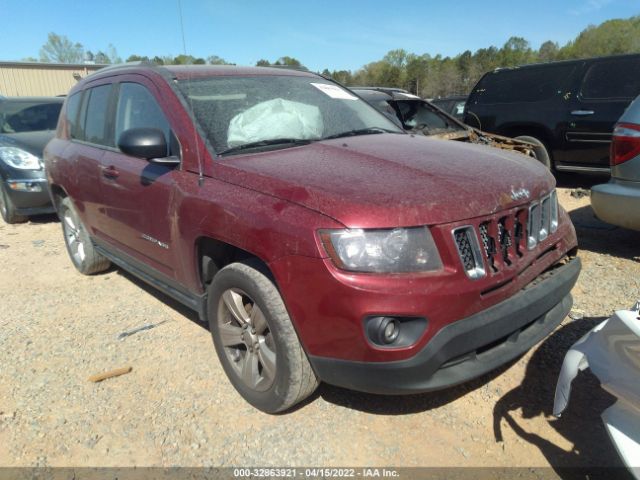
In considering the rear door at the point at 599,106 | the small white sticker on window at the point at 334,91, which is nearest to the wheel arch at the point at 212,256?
the small white sticker on window at the point at 334,91

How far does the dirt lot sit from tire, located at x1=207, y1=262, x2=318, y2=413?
0.60 ft

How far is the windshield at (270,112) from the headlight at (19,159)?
471cm

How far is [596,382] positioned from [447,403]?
2.81 ft

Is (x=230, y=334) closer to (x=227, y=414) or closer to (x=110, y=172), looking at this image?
(x=227, y=414)

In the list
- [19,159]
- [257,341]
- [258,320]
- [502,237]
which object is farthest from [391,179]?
[19,159]

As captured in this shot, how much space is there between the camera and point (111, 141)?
3.63m

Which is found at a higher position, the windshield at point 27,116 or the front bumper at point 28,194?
the windshield at point 27,116

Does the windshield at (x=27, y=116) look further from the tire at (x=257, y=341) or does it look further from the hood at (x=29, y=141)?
the tire at (x=257, y=341)

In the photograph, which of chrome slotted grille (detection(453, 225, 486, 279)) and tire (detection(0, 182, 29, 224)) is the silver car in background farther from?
tire (detection(0, 182, 29, 224))

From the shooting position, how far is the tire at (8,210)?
22.4 ft

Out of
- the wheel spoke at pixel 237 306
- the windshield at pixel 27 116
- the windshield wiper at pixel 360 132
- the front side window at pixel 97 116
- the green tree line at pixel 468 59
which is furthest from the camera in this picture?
the green tree line at pixel 468 59

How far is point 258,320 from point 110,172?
5.88ft

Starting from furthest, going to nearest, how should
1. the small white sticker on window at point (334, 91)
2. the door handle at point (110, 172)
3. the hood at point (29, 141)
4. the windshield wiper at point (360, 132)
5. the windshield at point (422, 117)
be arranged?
the windshield at point (422, 117) → the hood at point (29, 141) → the small white sticker on window at point (334, 91) → the door handle at point (110, 172) → the windshield wiper at point (360, 132)

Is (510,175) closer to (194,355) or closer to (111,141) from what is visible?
(194,355)
